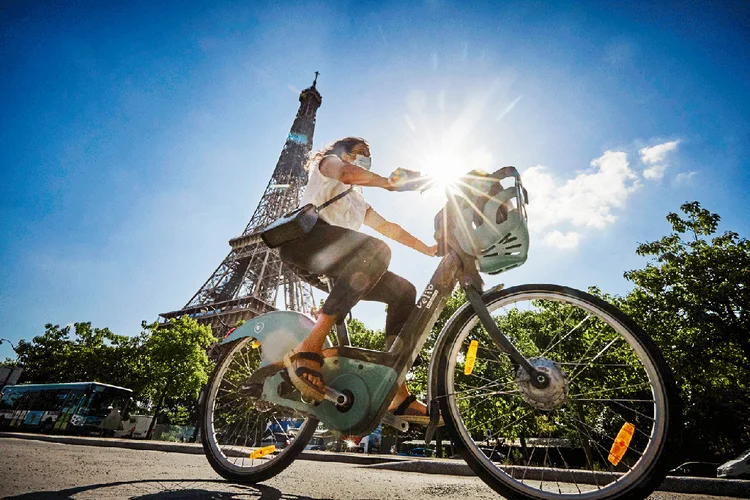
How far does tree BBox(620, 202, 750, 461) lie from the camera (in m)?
13.1

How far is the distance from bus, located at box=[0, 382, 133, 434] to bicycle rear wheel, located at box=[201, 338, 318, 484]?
19.4 meters

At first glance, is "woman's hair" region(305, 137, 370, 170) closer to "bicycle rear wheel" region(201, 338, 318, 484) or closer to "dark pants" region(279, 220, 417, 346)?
"dark pants" region(279, 220, 417, 346)

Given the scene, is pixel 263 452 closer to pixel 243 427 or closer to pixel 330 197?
pixel 243 427

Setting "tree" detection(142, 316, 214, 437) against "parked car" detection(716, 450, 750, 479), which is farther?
"tree" detection(142, 316, 214, 437)

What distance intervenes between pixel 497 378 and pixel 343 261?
41.3 inches

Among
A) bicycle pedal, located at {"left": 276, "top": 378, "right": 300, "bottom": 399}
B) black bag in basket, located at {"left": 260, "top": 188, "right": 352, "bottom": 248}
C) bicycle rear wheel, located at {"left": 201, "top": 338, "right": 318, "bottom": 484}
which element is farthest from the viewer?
bicycle rear wheel, located at {"left": 201, "top": 338, "right": 318, "bottom": 484}

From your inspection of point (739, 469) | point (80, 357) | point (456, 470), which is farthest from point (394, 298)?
point (80, 357)

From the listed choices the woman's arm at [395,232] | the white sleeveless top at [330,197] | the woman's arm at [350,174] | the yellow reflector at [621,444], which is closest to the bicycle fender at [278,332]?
the white sleeveless top at [330,197]

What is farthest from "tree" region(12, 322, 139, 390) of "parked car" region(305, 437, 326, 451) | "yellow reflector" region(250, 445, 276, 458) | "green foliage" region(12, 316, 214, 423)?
"yellow reflector" region(250, 445, 276, 458)

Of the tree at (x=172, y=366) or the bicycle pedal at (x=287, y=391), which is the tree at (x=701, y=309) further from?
the tree at (x=172, y=366)

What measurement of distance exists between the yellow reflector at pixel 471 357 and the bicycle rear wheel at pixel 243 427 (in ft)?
3.52

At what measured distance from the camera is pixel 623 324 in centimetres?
170

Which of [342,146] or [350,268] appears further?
[342,146]

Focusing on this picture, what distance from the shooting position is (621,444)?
1.67 meters
